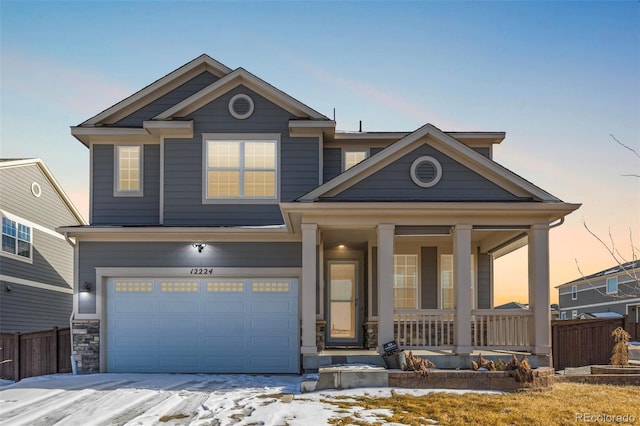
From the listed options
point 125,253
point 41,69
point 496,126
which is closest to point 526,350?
point 496,126

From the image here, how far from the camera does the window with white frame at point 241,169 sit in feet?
49.7

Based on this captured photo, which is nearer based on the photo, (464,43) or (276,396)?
(276,396)

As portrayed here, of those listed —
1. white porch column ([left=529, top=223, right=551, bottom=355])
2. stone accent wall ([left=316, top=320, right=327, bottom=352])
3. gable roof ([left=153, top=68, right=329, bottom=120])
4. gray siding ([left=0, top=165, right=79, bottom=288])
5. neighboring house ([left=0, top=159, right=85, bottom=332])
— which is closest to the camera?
white porch column ([left=529, top=223, right=551, bottom=355])

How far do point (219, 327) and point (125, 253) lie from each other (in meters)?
2.86

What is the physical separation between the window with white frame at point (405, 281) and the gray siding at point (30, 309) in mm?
11966

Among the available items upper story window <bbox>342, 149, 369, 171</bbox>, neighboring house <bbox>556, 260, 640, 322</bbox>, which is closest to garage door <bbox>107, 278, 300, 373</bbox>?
upper story window <bbox>342, 149, 369, 171</bbox>

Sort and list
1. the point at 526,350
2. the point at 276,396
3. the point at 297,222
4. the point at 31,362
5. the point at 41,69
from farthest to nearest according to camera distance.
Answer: the point at 41,69
the point at 31,362
the point at 297,222
the point at 526,350
the point at 276,396

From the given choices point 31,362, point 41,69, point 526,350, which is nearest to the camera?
point 526,350

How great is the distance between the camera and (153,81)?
1566cm

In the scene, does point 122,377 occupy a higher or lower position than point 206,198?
lower

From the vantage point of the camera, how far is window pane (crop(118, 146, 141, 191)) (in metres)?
15.5

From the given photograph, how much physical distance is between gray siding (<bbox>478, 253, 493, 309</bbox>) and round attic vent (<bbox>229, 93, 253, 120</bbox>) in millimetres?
7049

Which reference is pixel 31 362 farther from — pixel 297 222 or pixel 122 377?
pixel 297 222

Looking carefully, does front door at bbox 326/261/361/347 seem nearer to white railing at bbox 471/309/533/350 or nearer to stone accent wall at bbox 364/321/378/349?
stone accent wall at bbox 364/321/378/349
